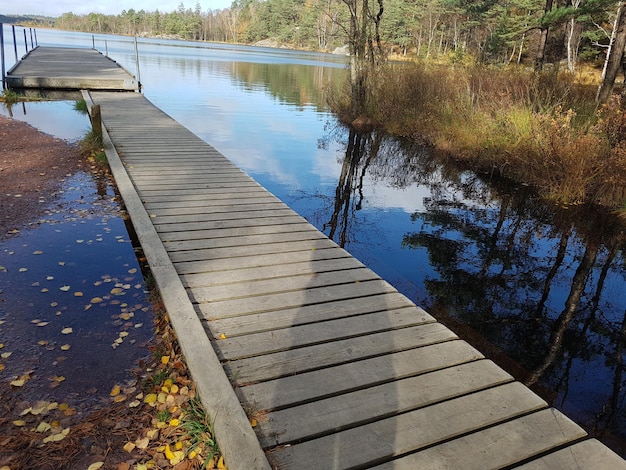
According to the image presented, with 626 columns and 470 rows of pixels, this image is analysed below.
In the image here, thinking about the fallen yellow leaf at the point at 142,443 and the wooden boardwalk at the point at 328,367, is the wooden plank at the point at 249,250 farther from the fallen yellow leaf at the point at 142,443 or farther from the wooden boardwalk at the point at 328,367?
the fallen yellow leaf at the point at 142,443

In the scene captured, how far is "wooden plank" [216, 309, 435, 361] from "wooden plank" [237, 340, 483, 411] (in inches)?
10.1

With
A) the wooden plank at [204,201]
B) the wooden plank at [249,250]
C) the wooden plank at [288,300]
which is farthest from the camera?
the wooden plank at [204,201]

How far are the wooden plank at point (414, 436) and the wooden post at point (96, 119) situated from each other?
7.02m

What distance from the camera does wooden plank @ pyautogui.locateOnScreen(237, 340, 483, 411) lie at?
2252mm

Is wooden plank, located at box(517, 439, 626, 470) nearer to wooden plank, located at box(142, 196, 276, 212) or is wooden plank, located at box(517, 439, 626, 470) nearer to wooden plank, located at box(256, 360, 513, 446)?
wooden plank, located at box(256, 360, 513, 446)

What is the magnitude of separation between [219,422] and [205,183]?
418 centimetres

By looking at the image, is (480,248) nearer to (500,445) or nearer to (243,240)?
(243,240)

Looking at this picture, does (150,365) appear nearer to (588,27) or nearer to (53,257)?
(53,257)

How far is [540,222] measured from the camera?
666cm

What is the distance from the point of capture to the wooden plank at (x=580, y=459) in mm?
1964

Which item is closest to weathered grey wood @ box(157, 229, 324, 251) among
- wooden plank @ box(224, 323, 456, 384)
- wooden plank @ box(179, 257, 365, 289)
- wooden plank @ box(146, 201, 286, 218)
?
wooden plank @ box(179, 257, 365, 289)

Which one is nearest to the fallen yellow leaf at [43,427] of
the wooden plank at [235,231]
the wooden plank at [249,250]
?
the wooden plank at [249,250]

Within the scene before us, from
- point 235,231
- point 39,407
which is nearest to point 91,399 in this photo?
point 39,407

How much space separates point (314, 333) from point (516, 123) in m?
7.26
